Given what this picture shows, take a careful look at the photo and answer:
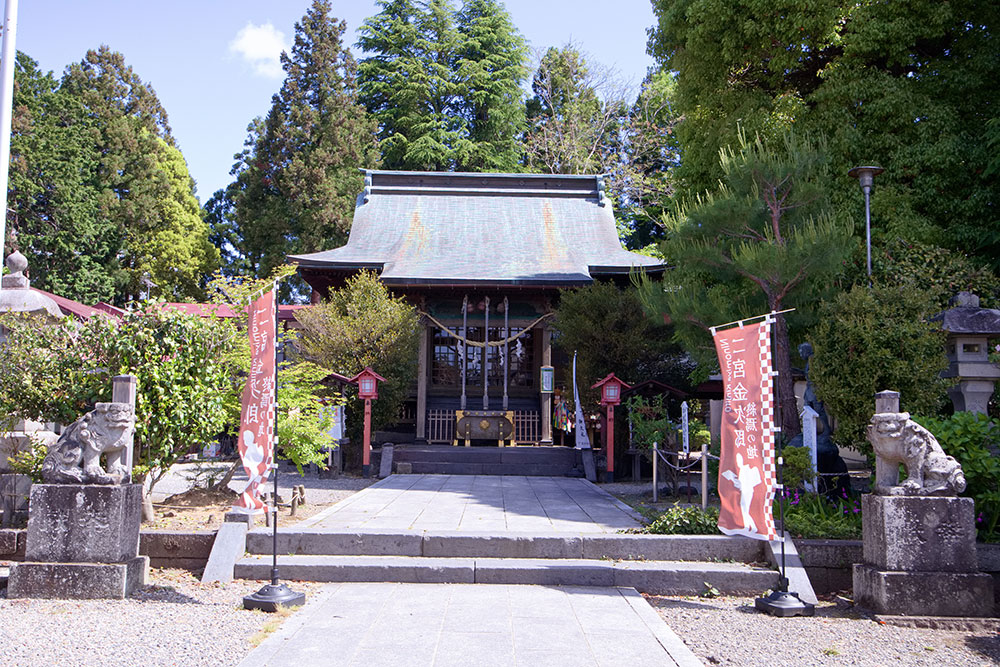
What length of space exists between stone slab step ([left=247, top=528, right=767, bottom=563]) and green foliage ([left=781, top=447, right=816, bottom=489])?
4.83 ft

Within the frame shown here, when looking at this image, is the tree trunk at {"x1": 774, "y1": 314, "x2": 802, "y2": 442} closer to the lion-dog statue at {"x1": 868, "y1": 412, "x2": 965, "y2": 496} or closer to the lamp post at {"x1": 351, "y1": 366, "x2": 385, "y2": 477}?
the lion-dog statue at {"x1": 868, "y1": 412, "x2": 965, "y2": 496}

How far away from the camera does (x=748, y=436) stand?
6.15 metres

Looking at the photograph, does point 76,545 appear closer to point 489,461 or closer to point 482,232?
point 489,461

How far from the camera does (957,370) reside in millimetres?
9398

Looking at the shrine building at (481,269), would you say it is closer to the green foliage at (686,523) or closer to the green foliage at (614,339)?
the green foliage at (614,339)

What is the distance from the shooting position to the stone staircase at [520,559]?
6434 mm

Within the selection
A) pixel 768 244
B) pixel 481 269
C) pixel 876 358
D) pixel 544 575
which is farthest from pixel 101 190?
pixel 876 358

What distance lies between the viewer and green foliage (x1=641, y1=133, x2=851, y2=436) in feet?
29.8

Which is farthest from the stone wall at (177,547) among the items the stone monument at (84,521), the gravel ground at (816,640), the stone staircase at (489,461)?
the stone staircase at (489,461)

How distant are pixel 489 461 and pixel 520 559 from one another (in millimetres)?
7640

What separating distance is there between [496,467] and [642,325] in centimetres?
404

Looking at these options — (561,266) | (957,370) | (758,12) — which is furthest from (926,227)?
(561,266)

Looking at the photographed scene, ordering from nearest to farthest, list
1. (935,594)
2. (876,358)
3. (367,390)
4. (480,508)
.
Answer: (935,594) → (876,358) → (480,508) → (367,390)

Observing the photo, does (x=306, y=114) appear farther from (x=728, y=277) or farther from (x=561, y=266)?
(x=728, y=277)
